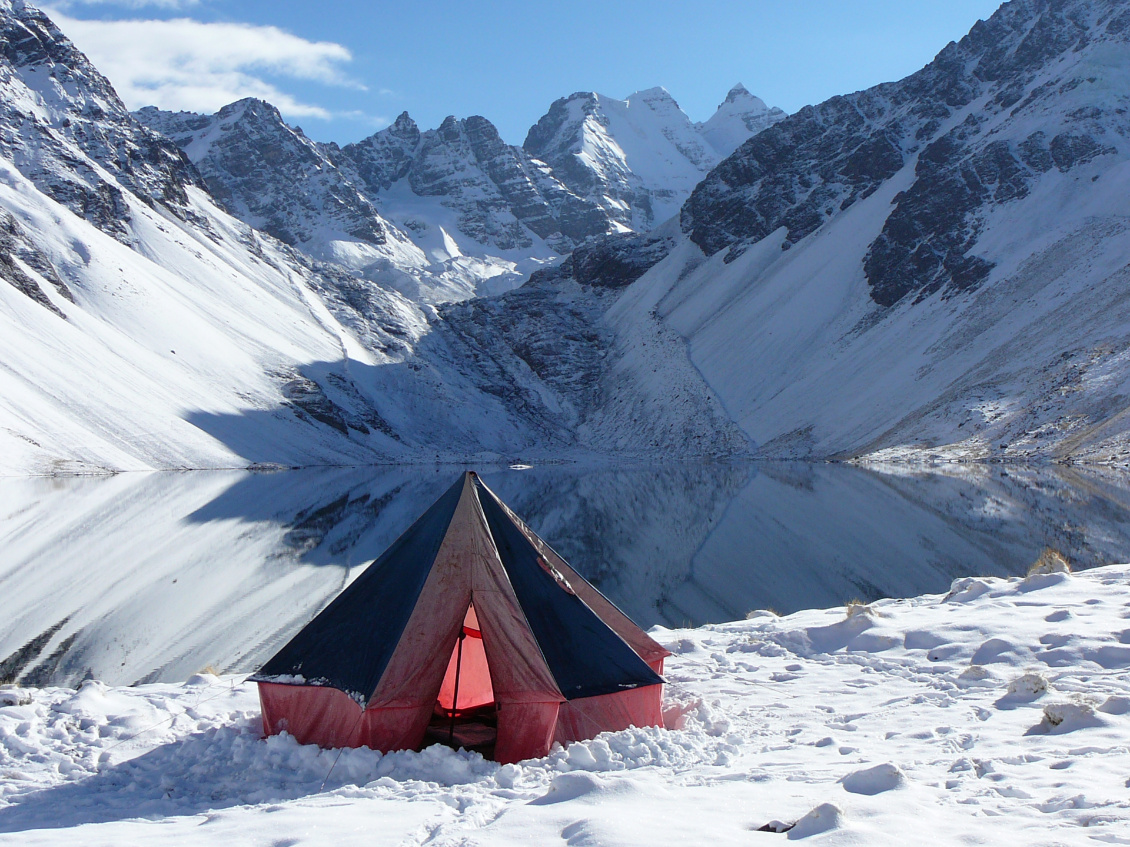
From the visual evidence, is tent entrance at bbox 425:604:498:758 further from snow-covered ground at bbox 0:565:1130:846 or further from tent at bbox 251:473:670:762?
snow-covered ground at bbox 0:565:1130:846

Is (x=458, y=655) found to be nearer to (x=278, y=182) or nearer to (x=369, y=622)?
(x=369, y=622)

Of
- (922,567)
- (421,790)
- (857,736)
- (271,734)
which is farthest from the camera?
(922,567)

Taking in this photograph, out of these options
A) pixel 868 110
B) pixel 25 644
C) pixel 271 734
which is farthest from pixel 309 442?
pixel 868 110

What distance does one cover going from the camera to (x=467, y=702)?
421 inches

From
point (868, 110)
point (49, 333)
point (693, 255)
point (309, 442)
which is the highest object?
point (868, 110)

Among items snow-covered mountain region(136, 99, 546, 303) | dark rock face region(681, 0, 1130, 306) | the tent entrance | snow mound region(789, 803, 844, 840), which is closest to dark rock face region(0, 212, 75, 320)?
snow-covered mountain region(136, 99, 546, 303)

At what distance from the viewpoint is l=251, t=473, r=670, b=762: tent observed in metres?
8.88

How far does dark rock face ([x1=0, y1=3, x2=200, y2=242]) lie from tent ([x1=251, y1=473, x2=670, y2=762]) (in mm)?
97262

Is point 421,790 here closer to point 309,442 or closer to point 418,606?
point 418,606

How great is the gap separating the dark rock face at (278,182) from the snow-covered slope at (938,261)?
75191 millimetres

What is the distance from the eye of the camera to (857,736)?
28.0ft

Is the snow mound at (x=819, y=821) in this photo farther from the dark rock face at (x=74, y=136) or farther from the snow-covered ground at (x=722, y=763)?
the dark rock face at (x=74, y=136)

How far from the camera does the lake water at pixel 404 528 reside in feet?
55.6

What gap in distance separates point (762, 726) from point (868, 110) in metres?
132
